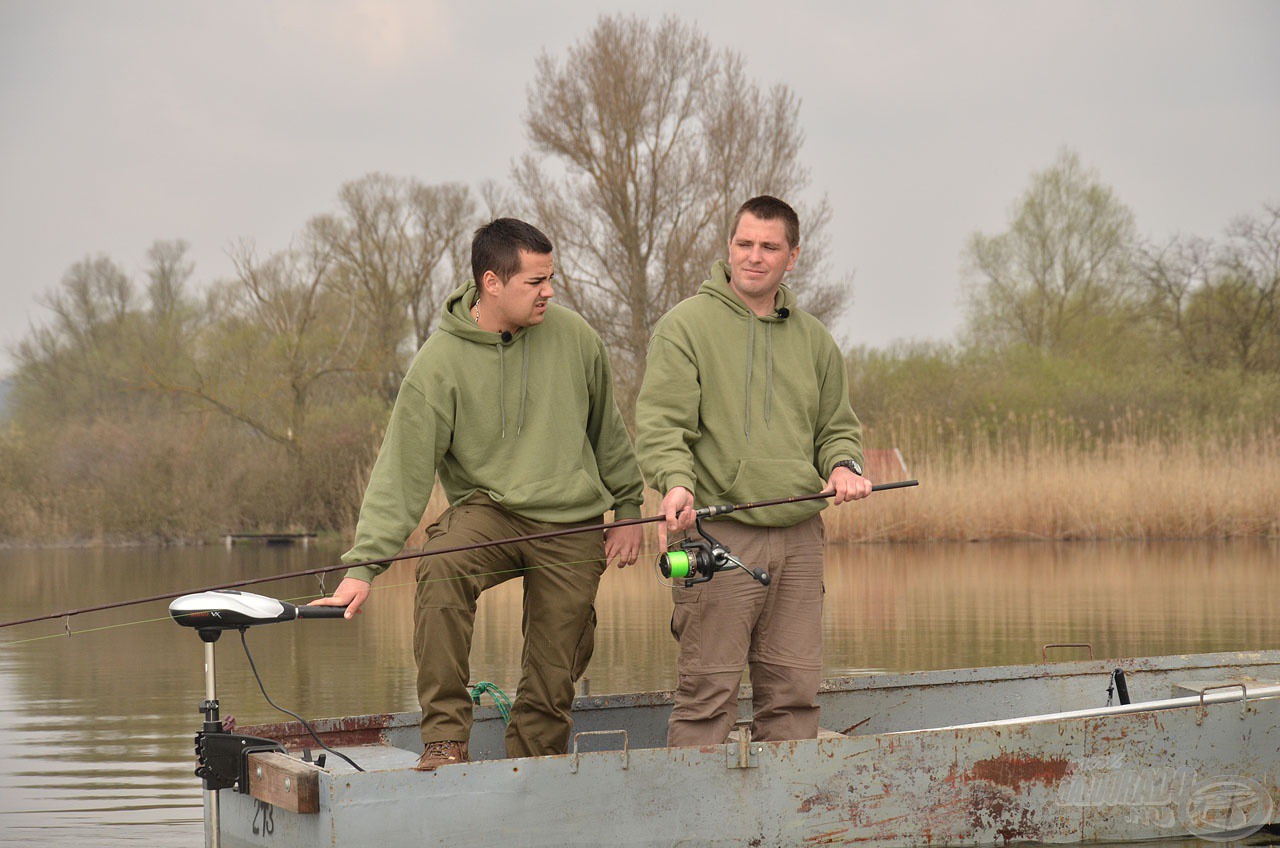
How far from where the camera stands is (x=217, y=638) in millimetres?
4328

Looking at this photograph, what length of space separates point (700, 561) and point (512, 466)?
2.28 feet

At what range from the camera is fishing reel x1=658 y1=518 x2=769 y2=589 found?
4.69 m

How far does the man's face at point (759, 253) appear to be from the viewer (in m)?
5.02

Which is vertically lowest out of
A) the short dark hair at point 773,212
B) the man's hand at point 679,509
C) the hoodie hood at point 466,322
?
the man's hand at point 679,509

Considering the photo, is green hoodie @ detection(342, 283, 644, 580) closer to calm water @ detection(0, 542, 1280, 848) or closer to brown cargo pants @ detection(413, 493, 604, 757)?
brown cargo pants @ detection(413, 493, 604, 757)

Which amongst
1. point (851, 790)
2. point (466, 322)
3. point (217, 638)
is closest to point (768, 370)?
point (466, 322)

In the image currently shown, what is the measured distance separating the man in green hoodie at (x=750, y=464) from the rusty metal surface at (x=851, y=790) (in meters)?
0.34

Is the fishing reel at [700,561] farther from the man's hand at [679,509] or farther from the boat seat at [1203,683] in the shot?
the boat seat at [1203,683]

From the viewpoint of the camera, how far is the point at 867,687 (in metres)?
5.89

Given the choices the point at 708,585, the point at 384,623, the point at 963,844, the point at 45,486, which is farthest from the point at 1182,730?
the point at 45,486

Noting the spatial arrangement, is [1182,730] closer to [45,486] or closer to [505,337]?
[505,337]

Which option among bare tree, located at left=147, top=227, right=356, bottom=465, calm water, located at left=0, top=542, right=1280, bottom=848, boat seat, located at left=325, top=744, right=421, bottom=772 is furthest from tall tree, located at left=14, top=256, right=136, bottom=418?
boat seat, located at left=325, top=744, right=421, bottom=772

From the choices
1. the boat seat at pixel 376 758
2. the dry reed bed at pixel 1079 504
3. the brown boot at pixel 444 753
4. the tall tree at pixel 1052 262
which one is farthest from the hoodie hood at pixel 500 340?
the tall tree at pixel 1052 262

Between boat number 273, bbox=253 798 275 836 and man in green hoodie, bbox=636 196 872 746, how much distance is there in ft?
4.24
